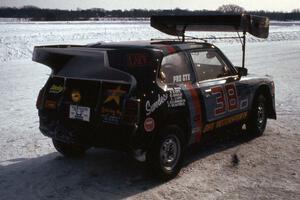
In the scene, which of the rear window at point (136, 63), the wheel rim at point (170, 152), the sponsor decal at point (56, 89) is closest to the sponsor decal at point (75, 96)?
the sponsor decal at point (56, 89)

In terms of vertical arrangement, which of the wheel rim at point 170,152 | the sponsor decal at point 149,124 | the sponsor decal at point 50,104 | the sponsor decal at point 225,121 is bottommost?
the wheel rim at point 170,152

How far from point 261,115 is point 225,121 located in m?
1.34

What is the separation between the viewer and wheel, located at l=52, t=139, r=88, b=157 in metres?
5.53

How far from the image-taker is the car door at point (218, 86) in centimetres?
535

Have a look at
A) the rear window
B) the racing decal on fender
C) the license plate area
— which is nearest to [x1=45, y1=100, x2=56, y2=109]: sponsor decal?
the license plate area

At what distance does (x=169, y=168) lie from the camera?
485 cm

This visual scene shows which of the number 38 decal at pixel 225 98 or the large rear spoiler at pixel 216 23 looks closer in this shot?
the number 38 decal at pixel 225 98

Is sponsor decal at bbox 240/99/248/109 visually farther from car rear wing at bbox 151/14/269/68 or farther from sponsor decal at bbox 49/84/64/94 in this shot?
sponsor decal at bbox 49/84/64/94

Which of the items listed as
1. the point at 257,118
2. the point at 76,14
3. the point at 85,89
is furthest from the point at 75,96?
the point at 76,14

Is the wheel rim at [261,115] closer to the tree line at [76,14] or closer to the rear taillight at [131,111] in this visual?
the rear taillight at [131,111]

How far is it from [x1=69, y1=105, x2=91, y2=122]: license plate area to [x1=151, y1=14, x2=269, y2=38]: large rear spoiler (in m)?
3.05

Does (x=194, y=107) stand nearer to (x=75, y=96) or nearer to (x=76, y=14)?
(x=75, y=96)

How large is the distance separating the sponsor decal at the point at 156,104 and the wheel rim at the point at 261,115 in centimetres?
265

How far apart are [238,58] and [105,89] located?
1348 cm
